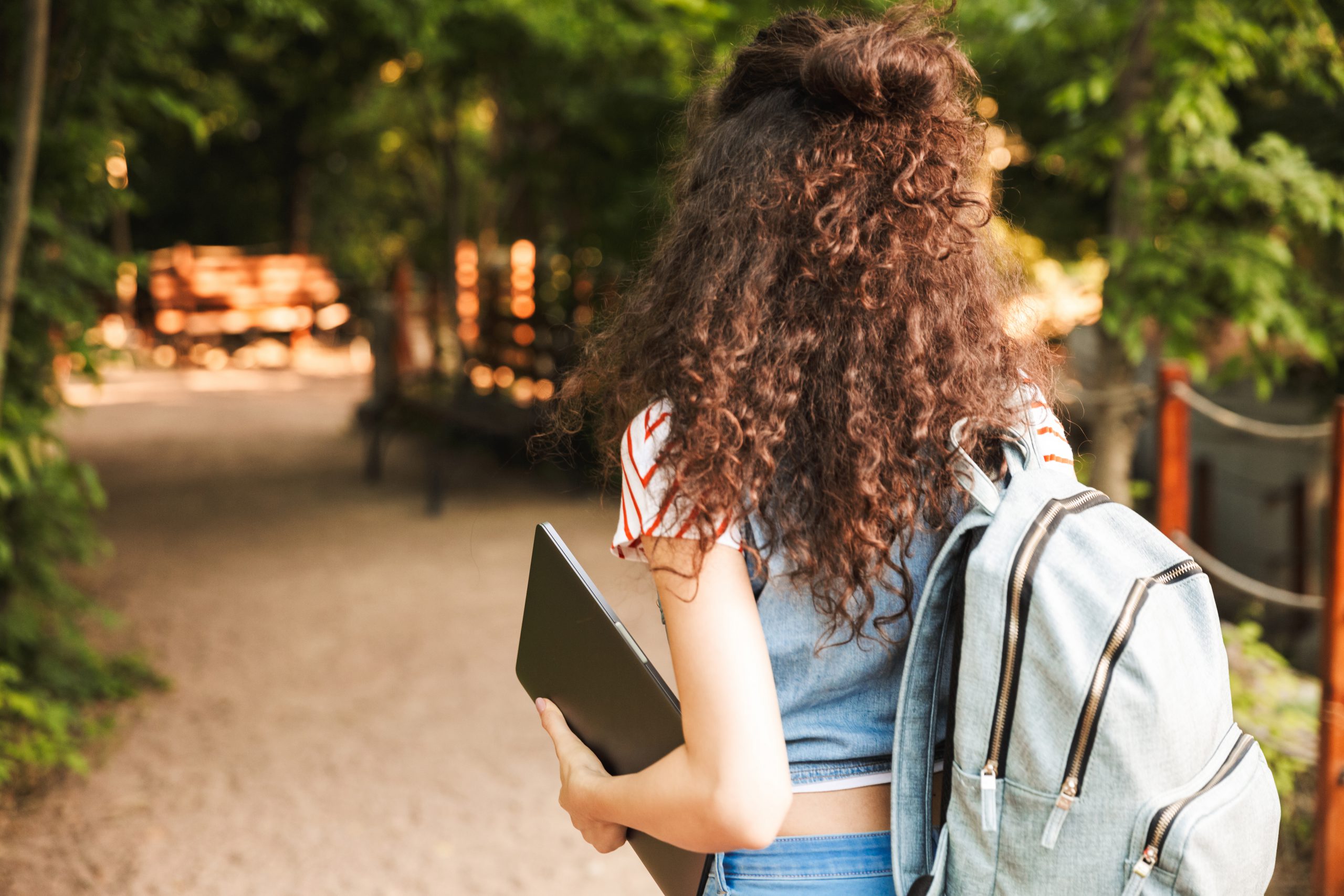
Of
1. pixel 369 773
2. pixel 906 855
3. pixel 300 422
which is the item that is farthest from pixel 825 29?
pixel 300 422

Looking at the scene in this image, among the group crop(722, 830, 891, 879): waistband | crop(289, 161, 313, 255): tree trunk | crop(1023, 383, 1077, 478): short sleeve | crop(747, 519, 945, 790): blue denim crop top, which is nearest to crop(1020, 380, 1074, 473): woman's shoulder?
crop(1023, 383, 1077, 478): short sleeve

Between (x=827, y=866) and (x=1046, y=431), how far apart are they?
0.51m

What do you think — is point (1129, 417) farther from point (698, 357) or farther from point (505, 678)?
point (698, 357)

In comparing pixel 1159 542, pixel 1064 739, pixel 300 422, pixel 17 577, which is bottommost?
pixel 300 422

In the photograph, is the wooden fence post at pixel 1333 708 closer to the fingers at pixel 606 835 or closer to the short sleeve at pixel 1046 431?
the short sleeve at pixel 1046 431

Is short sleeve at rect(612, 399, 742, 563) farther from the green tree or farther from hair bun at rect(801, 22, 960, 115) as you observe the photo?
the green tree

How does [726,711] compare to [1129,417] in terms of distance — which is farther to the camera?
[1129,417]

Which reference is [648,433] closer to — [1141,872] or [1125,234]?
[1141,872]

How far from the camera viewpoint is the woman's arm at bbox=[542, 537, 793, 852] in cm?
95

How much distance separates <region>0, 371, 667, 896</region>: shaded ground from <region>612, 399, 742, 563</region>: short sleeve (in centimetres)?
34

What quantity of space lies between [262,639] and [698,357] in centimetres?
467

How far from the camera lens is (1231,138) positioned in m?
4.67

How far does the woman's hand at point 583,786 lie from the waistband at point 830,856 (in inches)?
5.7

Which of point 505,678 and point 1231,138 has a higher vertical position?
point 1231,138
